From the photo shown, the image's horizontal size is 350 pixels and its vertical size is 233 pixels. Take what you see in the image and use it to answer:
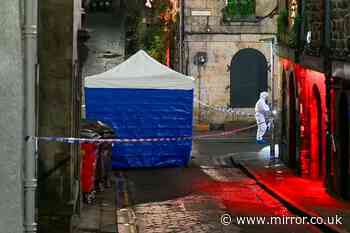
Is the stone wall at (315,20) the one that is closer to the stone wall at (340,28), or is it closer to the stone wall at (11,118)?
the stone wall at (340,28)

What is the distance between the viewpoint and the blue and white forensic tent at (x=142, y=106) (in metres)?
20.8

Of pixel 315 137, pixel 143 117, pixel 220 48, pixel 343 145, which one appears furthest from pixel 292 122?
pixel 220 48

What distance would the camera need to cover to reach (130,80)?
20812 mm

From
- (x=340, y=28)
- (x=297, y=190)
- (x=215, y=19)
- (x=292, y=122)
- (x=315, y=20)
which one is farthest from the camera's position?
(x=215, y=19)

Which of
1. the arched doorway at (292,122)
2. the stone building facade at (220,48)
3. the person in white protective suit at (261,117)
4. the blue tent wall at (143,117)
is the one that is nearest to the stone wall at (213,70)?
the stone building facade at (220,48)

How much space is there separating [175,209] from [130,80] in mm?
6185

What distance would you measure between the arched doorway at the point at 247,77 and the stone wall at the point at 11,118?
1175 inches

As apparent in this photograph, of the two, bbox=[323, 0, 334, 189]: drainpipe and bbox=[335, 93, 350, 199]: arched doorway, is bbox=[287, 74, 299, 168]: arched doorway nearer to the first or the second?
bbox=[323, 0, 334, 189]: drainpipe

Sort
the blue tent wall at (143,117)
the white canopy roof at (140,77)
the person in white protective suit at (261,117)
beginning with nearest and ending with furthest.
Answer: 1. the white canopy roof at (140,77)
2. the blue tent wall at (143,117)
3. the person in white protective suit at (261,117)

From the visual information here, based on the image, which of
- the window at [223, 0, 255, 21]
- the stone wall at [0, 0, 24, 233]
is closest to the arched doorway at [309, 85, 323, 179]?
the stone wall at [0, 0, 24, 233]

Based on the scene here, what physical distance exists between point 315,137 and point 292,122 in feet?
7.96

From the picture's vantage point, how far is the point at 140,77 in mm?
20875

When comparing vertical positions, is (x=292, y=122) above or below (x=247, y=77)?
below

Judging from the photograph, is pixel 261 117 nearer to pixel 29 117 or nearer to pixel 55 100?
pixel 55 100
